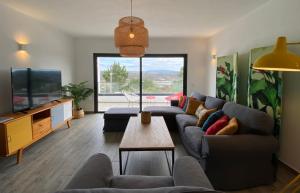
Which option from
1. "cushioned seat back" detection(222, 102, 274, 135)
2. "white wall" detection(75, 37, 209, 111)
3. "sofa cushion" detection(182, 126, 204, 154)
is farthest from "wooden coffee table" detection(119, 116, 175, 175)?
"white wall" detection(75, 37, 209, 111)

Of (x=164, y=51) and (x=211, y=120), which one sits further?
(x=164, y=51)

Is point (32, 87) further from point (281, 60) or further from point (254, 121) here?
point (281, 60)

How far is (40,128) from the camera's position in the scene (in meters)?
3.94

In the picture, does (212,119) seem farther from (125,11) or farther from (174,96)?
(174,96)

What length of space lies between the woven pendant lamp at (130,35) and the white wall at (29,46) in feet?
7.30

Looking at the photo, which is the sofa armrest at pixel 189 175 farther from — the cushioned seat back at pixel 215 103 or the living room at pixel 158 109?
the cushioned seat back at pixel 215 103

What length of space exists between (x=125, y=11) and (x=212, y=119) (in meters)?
2.49

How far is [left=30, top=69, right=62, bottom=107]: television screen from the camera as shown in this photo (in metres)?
4.07

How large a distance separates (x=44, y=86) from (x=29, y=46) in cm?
88

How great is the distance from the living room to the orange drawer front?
1.4 inches

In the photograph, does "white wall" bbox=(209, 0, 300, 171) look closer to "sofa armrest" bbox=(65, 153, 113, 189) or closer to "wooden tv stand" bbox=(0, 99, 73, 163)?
"sofa armrest" bbox=(65, 153, 113, 189)

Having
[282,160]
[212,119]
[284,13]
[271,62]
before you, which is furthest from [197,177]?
[284,13]

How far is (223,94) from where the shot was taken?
490cm

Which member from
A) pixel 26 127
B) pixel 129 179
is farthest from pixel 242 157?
pixel 26 127
